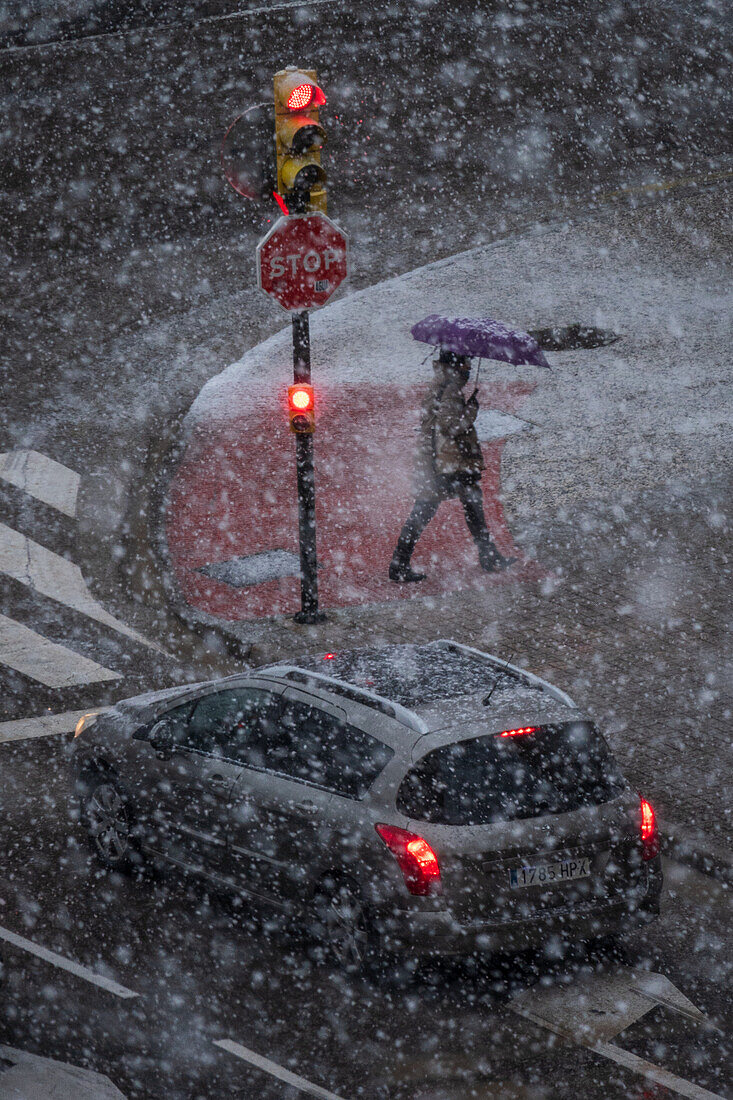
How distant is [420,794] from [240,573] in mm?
6348

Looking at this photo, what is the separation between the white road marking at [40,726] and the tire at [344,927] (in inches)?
140

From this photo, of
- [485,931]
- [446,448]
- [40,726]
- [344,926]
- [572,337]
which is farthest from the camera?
[572,337]

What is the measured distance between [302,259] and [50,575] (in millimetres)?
3989

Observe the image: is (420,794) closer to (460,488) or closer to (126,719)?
(126,719)

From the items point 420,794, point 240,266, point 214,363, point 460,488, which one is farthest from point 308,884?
point 240,266

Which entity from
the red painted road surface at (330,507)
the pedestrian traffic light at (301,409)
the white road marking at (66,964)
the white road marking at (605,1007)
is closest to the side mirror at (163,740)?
the white road marking at (66,964)

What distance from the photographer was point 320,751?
7770 mm

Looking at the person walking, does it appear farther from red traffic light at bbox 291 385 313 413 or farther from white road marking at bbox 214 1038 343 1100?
white road marking at bbox 214 1038 343 1100

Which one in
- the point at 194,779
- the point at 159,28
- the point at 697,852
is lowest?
the point at 697,852

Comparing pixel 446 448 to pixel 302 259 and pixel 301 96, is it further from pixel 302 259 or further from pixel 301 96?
pixel 301 96

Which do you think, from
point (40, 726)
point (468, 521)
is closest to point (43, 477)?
point (468, 521)

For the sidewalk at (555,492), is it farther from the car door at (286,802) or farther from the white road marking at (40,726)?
the car door at (286,802)

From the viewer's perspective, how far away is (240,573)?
1334 centimetres

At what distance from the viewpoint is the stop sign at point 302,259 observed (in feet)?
37.0
